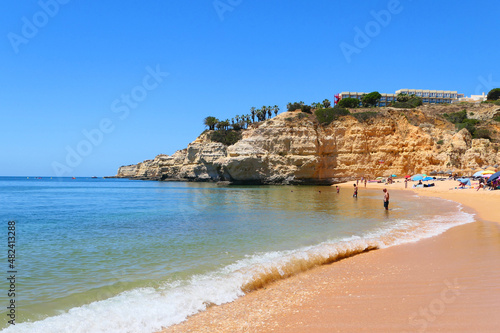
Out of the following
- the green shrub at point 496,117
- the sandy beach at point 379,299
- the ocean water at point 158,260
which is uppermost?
the green shrub at point 496,117

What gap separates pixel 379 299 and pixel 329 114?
52.7 m

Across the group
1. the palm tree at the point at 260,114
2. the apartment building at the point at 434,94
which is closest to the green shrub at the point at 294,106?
the palm tree at the point at 260,114

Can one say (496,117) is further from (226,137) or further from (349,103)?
(226,137)

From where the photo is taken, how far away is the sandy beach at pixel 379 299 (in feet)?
13.2

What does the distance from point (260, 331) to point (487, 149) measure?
53057 mm

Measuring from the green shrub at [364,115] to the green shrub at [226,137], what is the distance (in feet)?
70.3

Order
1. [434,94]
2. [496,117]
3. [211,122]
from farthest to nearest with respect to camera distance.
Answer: [434,94], [211,122], [496,117]

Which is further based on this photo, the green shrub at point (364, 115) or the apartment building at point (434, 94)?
the apartment building at point (434, 94)

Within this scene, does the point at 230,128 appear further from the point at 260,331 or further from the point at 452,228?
the point at 260,331

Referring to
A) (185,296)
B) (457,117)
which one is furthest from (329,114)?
(185,296)

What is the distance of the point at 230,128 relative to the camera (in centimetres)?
7012

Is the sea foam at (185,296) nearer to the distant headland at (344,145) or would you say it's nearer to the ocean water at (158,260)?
the ocean water at (158,260)

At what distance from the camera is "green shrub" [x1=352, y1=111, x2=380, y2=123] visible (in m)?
53.3

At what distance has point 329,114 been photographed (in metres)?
55.1
